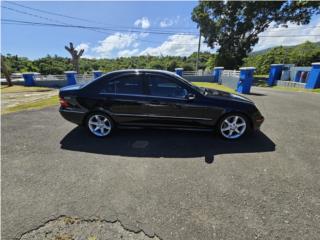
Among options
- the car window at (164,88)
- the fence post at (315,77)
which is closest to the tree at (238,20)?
the fence post at (315,77)

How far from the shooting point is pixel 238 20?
26703 mm

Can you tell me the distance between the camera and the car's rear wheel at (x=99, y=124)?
4.27 m

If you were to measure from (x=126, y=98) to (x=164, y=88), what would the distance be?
0.87m

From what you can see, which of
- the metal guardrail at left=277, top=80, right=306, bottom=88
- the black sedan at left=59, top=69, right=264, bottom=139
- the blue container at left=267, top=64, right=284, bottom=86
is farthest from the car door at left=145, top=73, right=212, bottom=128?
the blue container at left=267, top=64, right=284, bottom=86

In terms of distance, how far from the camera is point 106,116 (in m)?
4.24

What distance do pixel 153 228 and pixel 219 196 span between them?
3.31 ft

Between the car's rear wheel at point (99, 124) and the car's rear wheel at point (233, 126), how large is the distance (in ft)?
8.44

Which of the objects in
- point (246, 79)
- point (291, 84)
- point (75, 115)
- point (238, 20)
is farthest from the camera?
point (238, 20)

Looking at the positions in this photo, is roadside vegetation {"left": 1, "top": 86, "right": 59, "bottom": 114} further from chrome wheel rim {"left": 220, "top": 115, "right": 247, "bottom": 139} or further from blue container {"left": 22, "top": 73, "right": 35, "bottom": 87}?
chrome wheel rim {"left": 220, "top": 115, "right": 247, "bottom": 139}

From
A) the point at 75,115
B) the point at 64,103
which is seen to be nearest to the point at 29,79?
the point at 64,103

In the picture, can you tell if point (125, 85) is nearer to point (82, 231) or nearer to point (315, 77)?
point (82, 231)

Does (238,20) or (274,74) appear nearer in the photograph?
(274,74)

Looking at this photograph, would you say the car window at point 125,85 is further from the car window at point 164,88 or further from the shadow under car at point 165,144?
the shadow under car at point 165,144

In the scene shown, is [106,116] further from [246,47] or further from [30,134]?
[246,47]
